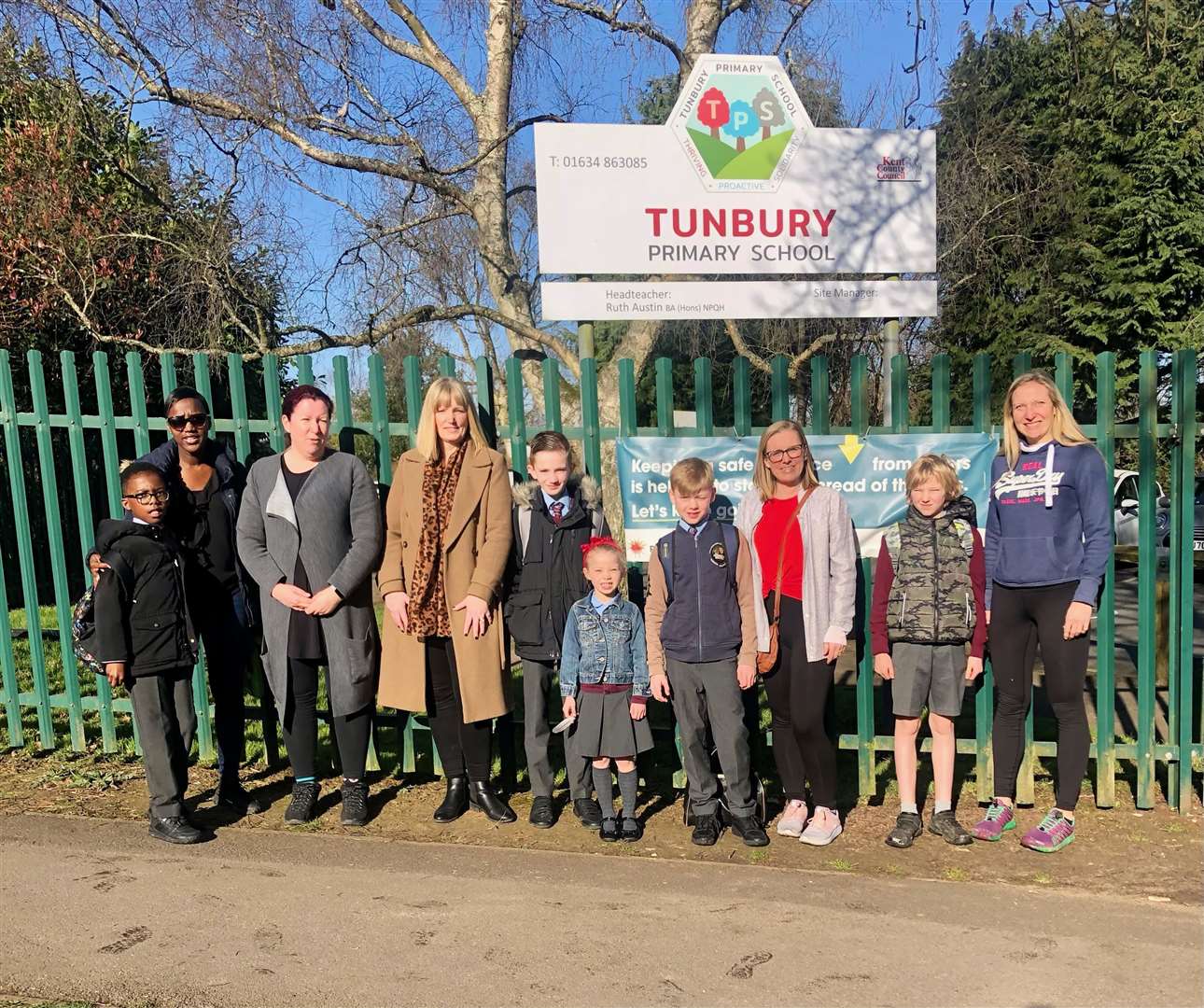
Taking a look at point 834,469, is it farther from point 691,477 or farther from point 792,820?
point 792,820

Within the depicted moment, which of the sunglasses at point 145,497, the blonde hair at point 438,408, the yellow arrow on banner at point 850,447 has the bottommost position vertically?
the sunglasses at point 145,497

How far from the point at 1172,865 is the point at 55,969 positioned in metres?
4.28

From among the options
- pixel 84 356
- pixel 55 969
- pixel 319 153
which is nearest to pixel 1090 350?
pixel 319 153

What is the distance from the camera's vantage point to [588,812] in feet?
14.9

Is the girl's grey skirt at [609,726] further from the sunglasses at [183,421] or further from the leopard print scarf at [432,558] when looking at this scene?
the sunglasses at [183,421]

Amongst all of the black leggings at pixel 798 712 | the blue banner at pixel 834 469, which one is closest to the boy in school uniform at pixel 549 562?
the blue banner at pixel 834 469

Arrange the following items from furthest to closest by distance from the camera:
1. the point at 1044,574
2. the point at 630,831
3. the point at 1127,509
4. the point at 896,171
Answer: the point at 1127,509, the point at 896,171, the point at 630,831, the point at 1044,574

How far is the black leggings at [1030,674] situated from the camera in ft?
13.7

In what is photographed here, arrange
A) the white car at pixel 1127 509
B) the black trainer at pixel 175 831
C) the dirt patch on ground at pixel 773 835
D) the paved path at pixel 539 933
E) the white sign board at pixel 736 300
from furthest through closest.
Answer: the white car at pixel 1127 509 → the white sign board at pixel 736 300 → the black trainer at pixel 175 831 → the dirt patch on ground at pixel 773 835 → the paved path at pixel 539 933

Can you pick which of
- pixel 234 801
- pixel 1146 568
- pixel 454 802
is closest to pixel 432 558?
pixel 454 802

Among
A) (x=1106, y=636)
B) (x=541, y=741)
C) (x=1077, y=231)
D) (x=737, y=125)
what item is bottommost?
(x=541, y=741)

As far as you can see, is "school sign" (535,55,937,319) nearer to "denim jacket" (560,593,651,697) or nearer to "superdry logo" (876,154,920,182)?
"superdry logo" (876,154,920,182)

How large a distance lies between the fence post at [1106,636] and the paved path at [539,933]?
1007mm

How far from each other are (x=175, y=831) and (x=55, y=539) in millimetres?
1886
